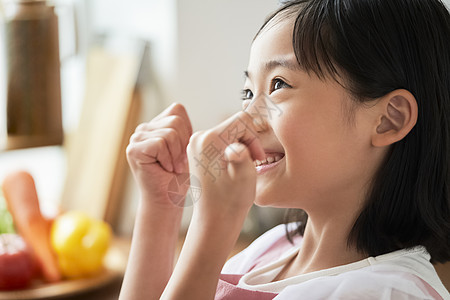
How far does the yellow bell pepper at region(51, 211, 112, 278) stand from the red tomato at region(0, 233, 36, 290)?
0.08m

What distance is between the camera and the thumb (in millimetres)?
601

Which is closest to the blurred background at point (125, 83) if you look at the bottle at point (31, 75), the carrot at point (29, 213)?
the carrot at point (29, 213)

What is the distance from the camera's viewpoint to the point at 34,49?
1.14m

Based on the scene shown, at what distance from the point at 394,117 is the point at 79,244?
42.1 inches

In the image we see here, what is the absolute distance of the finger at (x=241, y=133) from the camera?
631 mm

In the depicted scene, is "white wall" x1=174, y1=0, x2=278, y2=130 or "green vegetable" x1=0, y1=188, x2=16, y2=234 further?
"green vegetable" x1=0, y1=188, x2=16, y2=234

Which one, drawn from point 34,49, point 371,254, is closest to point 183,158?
point 371,254

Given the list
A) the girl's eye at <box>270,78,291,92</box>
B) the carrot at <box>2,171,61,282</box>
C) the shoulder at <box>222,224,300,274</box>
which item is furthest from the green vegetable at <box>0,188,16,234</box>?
the girl's eye at <box>270,78,291,92</box>

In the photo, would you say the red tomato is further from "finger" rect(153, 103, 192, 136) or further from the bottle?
"finger" rect(153, 103, 192, 136)

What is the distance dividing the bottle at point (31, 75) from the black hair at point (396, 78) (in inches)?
21.4

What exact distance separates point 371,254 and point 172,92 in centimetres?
106

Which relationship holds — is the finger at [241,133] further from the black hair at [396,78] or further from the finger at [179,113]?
the finger at [179,113]

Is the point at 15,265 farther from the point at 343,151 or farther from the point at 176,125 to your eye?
the point at 343,151

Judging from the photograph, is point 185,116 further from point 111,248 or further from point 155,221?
point 111,248
